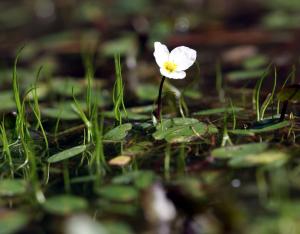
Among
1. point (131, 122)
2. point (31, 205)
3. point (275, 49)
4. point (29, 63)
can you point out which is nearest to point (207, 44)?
point (275, 49)

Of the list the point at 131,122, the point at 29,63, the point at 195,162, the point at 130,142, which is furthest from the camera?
the point at 29,63

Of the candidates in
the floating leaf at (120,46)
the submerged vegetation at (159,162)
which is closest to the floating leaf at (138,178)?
the submerged vegetation at (159,162)

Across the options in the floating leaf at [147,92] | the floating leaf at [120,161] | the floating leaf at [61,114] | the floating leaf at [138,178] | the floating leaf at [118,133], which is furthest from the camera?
the floating leaf at [147,92]

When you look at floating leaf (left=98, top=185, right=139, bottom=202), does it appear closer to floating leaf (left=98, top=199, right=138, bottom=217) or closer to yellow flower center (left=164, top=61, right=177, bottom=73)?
floating leaf (left=98, top=199, right=138, bottom=217)

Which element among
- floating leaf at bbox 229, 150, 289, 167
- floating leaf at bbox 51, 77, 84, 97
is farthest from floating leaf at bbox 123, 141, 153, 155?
floating leaf at bbox 51, 77, 84, 97

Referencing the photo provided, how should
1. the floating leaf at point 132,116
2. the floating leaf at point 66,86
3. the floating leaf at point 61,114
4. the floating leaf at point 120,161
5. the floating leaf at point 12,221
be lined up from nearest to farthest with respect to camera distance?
the floating leaf at point 12,221, the floating leaf at point 120,161, the floating leaf at point 132,116, the floating leaf at point 61,114, the floating leaf at point 66,86

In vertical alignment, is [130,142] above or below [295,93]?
below

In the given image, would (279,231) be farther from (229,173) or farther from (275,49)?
(275,49)

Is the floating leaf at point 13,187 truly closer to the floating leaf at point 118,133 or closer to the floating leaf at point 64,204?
the floating leaf at point 64,204
